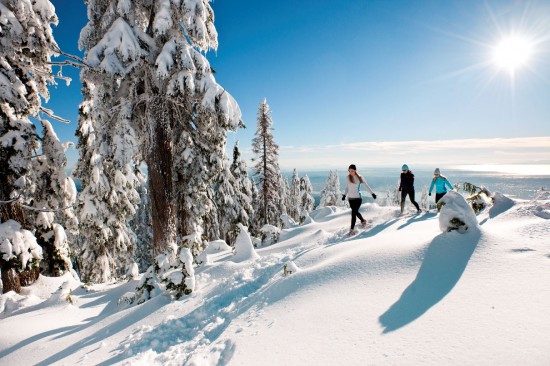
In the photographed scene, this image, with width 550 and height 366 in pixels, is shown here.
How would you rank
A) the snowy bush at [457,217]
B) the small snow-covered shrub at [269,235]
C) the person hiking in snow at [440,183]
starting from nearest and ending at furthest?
the snowy bush at [457,217]
the person hiking in snow at [440,183]
the small snow-covered shrub at [269,235]

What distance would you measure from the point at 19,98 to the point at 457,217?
9.92 meters

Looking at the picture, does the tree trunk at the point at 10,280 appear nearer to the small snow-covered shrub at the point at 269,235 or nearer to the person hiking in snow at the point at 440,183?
the small snow-covered shrub at the point at 269,235

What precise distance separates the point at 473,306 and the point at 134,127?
8.72 m

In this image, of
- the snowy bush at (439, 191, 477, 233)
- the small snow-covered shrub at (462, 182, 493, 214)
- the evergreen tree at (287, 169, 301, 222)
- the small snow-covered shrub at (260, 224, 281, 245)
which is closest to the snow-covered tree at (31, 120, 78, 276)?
the small snow-covered shrub at (260, 224, 281, 245)

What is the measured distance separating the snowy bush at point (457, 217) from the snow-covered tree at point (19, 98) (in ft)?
28.4

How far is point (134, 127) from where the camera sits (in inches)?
307

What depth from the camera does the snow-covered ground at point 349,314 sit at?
2592mm

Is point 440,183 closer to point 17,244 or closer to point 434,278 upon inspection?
point 434,278

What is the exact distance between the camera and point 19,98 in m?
6.14

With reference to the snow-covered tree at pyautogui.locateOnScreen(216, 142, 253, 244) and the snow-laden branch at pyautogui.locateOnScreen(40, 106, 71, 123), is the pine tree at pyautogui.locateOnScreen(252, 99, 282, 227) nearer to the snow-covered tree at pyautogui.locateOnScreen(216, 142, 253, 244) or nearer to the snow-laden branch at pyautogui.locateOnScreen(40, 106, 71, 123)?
the snow-covered tree at pyautogui.locateOnScreen(216, 142, 253, 244)

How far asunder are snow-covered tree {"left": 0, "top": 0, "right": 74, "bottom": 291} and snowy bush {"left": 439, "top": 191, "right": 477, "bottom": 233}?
8.65m

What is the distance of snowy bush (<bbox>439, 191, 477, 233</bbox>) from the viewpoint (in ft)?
15.2

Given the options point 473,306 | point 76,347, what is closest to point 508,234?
point 473,306

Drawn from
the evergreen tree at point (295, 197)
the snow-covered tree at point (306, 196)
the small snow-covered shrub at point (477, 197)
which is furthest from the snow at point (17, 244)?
the evergreen tree at point (295, 197)
